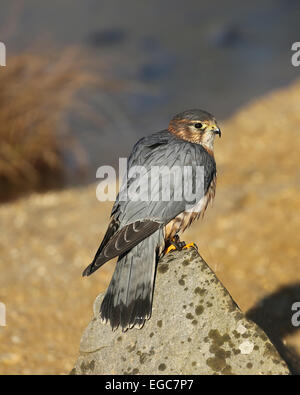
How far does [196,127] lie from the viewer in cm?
344

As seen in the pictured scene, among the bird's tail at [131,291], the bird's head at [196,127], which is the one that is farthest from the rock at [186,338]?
the bird's head at [196,127]

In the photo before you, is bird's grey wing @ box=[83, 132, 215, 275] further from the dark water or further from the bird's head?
the dark water

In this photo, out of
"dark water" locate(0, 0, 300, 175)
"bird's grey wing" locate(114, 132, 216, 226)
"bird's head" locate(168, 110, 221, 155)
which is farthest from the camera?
"dark water" locate(0, 0, 300, 175)

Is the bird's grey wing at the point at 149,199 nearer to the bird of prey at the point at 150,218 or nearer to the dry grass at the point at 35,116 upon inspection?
the bird of prey at the point at 150,218

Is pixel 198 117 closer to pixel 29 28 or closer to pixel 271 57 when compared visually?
pixel 271 57

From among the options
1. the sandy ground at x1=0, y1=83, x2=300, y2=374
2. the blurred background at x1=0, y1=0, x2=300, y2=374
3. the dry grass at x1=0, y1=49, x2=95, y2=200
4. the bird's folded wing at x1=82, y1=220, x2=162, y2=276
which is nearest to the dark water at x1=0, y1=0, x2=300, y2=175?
the blurred background at x1=0, y1=0, x2=300, y2=374

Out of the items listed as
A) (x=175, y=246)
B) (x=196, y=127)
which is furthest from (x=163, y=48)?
(x=175, y=246)

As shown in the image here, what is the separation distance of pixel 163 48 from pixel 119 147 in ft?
13.4

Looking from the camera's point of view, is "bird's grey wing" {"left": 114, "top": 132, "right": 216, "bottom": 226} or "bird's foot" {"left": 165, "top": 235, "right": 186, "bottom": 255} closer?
"bird's grey wing" {"left": 114, "top": 132, "right": 216, "bottom": 226}

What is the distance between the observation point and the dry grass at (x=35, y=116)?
741cm

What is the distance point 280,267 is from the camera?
5.17 metres

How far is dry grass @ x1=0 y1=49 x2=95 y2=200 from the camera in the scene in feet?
24.3

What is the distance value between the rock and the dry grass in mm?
4689

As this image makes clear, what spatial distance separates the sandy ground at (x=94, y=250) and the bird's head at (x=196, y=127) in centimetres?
75
